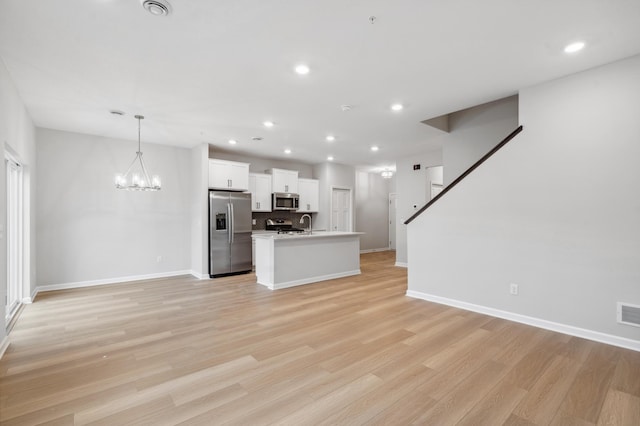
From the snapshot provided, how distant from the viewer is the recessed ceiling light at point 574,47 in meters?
2.61

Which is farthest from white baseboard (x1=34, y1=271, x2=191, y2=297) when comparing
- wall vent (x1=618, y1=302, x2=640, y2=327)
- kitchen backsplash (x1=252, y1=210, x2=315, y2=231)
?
wall vent (x1=618, y1=302, x2=640, y2=327)

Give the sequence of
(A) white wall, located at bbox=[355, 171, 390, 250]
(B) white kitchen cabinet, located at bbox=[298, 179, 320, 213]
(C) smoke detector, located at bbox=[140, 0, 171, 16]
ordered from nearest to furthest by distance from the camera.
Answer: (C) smoke detector, located at bbox=[140, 0, 171, 16] → (B) white kitchen cabinet, located at bbox=[298, 179, 320, 213] → (A) white wall, located at bbox=[355, 171, 390, 250]

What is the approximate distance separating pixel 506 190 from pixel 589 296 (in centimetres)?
133

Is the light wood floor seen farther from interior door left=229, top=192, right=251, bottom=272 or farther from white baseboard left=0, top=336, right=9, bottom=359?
interior door left=229, top=192, right=251, bottom=272

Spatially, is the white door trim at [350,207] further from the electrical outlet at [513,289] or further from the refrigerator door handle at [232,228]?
the electrical outlet at [513,289]

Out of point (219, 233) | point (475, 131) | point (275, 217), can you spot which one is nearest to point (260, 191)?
point (275, 217)

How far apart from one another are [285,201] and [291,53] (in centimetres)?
518

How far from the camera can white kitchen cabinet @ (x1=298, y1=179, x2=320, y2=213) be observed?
822 cm

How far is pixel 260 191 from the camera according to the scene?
291 inches

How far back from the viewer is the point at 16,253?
167 inches

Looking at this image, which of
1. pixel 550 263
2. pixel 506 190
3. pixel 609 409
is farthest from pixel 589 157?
pixel 609 409

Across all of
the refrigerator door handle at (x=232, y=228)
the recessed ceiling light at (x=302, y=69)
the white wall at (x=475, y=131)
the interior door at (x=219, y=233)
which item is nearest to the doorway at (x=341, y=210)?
the refrigerator door handle at (x=232, y=228)

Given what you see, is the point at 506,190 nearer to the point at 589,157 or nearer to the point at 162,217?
the point at 589,157

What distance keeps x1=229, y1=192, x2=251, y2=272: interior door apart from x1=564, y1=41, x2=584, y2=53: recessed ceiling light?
5.53 meters
